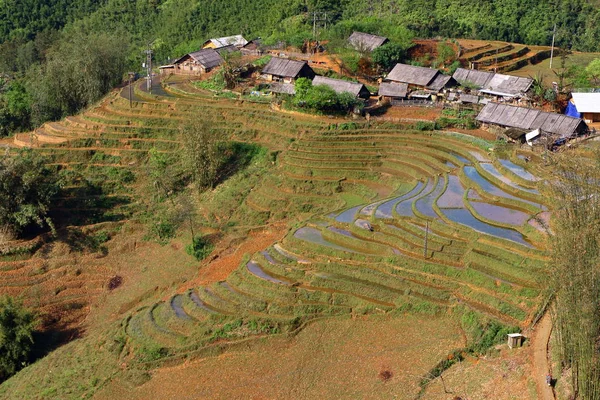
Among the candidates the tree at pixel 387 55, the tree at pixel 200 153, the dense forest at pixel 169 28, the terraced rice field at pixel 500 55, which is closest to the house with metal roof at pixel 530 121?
the tree at pixel 387 55

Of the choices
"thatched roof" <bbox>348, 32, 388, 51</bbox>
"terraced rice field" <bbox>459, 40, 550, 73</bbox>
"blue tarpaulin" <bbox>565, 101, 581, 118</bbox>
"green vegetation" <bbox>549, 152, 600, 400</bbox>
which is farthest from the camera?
"terraced rice field" <bbox>459, 40, 550, 73</bbox>

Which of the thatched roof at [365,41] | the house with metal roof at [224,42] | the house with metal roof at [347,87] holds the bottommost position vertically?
the house with metal roof at [347,87]

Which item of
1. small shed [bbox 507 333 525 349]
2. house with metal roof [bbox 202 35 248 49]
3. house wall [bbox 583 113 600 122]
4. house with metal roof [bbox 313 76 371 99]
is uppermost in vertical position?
house with metal roof [bbox 202 35 248 49]

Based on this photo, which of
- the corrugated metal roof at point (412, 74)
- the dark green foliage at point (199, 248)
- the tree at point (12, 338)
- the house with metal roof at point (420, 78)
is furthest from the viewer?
the corrugated metal roof at point (412, 74)

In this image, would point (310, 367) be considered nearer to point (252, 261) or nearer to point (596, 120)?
point (252, 261)

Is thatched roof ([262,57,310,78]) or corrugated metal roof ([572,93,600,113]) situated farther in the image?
thatched roof ([262,57,310,78])

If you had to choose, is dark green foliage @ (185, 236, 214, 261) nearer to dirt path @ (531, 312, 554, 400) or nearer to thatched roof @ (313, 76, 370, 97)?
thatched roof @ (313, 76, 370, 97)

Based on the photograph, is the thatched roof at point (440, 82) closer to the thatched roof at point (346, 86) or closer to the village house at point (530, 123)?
the thatched roof at point (346, 86)

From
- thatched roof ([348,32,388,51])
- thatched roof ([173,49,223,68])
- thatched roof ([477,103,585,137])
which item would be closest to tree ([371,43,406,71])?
thatched roof ([348,32,388,51])
